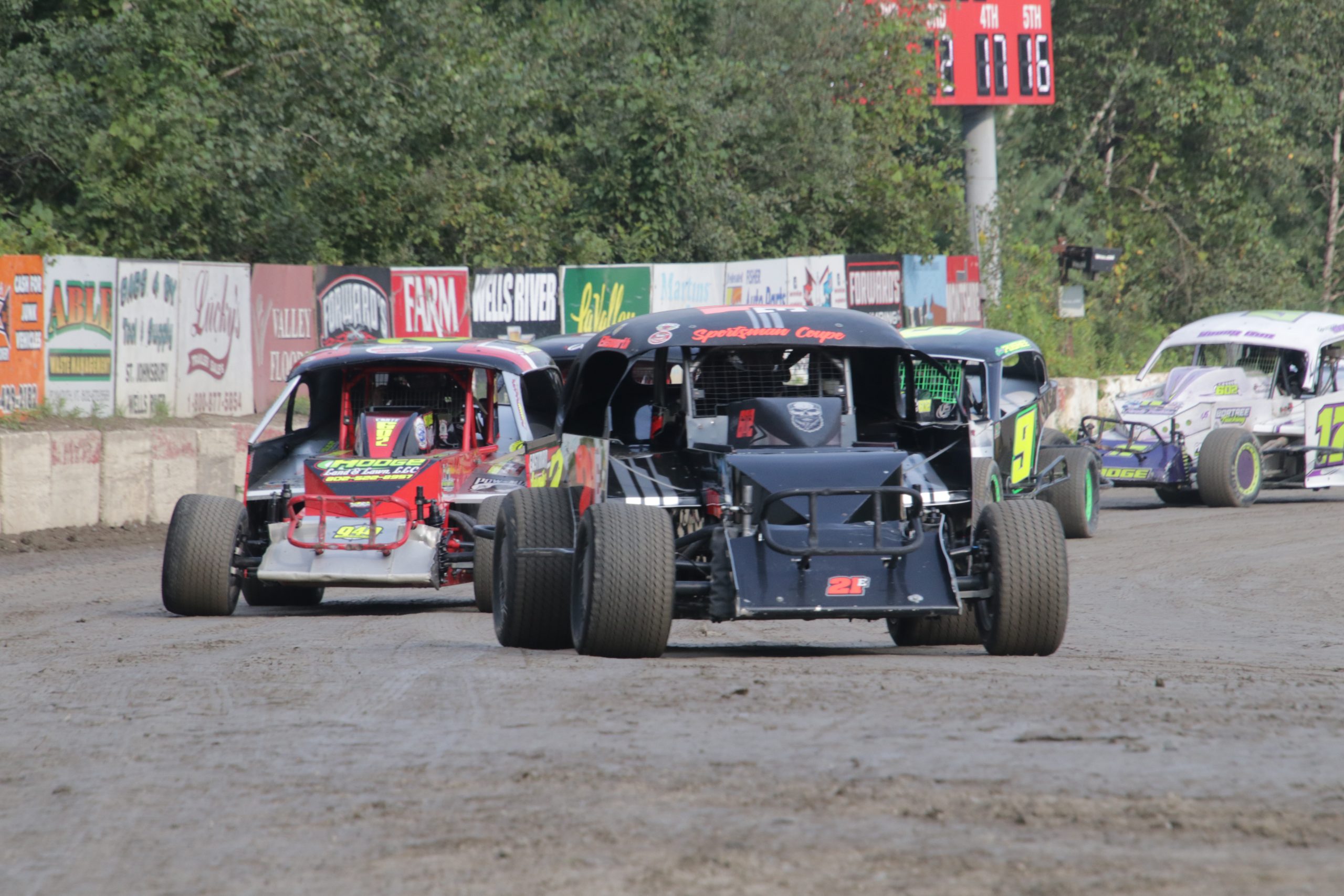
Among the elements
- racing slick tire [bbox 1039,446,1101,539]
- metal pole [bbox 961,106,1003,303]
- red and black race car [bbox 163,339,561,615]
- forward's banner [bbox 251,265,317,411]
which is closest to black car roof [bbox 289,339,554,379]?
red and black race car [bbox 163,339,561,615]

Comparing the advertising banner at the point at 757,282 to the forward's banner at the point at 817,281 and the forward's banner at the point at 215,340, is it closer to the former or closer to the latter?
the forward's banner at the point at 817,281

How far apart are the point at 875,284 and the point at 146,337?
13609mm

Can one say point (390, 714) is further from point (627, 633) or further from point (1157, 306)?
point (1157, 306)

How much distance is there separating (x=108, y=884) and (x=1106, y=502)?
17380 mm

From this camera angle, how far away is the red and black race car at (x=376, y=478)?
10.2 m

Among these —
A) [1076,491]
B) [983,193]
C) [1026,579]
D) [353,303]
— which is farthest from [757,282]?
[1026,579]

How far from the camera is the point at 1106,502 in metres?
20.1

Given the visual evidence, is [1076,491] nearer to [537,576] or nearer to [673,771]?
[537,576]

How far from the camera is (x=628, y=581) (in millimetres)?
6844

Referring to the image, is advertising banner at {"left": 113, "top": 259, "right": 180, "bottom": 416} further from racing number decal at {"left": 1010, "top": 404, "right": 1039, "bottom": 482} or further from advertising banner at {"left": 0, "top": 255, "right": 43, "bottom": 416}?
racing number decal at {"left": 1010, "top": 404, "right": 1039, "bottom": 482}

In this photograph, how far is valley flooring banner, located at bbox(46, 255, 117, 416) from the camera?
16.7 metres

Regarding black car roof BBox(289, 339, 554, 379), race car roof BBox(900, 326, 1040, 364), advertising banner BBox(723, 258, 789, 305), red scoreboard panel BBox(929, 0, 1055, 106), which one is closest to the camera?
black car roof BBox(289, 339, 554, 379)

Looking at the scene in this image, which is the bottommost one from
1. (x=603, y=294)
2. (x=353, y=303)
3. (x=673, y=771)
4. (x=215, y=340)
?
(x=673, y=771)

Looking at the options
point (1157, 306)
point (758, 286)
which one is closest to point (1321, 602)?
point (758, 286)
